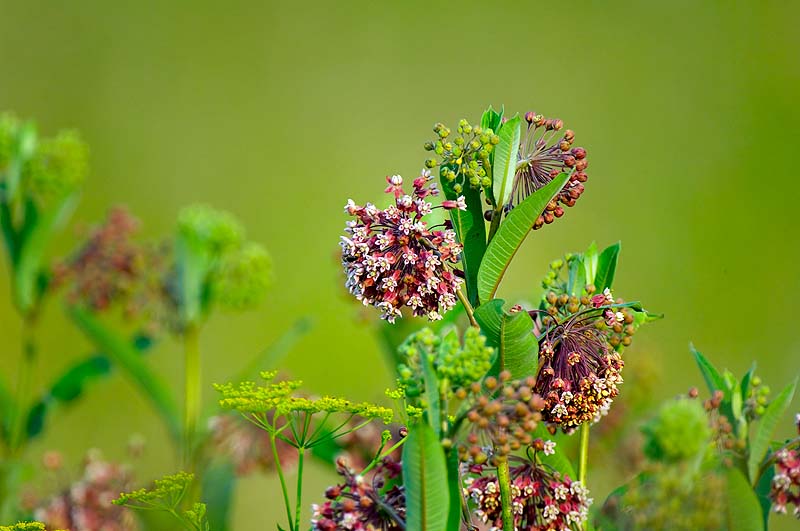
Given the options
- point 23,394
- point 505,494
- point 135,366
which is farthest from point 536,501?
point 23,394

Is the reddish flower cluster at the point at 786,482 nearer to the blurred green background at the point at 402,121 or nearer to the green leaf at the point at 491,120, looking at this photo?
the green leaf at the point at 491,120

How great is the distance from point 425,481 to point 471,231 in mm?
222

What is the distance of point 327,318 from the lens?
2.87 meters

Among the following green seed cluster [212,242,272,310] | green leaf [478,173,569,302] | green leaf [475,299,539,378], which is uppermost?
green seed cluster [212,242,272,310]

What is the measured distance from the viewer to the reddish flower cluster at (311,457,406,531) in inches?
21.4

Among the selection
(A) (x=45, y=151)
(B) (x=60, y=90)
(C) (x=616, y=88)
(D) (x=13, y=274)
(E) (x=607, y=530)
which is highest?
(C) (x=616, y=88)

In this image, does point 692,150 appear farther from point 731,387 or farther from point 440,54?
point 731,387

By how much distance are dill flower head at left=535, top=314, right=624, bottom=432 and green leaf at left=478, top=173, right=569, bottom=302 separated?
0.06 m

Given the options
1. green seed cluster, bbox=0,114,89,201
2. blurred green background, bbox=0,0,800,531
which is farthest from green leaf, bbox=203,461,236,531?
blurred green background, bbox=0,0,800,531

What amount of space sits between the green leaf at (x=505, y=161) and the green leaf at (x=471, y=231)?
16 millimetres

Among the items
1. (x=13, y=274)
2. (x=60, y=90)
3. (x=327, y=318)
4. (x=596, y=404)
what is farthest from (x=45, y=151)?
(x=60, y=90)

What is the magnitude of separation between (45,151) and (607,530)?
3.62ft

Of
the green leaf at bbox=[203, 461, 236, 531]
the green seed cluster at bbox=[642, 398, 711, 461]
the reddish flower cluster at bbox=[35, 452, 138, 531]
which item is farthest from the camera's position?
the green leaf at bbox=[203, 461, 236, 531]

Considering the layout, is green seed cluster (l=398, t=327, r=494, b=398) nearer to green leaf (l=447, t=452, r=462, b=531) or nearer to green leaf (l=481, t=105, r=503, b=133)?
green leaf (l=447, t=452, r=462, b=531)
